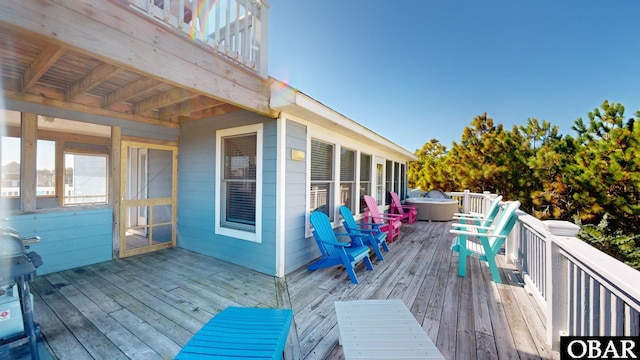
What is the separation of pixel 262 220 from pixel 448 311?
8.01 ft

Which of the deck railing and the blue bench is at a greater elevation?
the deck railing

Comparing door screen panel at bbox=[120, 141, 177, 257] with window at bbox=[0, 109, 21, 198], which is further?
door screen panel at bbox=[120, 141, 177, 257]

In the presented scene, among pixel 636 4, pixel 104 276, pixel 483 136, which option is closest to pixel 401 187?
pixel 483 136

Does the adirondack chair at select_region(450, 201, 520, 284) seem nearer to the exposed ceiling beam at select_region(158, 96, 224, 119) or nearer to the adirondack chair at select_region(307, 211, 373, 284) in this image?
the adirondack chair at select_region(307, 211, 373, 284)

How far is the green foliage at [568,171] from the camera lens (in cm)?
680

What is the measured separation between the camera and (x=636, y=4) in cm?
556

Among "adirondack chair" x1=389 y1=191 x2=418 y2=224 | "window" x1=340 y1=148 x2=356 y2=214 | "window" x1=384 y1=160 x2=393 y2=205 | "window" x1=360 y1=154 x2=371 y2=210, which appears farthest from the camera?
"window" x1=384 y1=160 x2=393 y2=205

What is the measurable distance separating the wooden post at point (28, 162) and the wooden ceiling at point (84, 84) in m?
0.30

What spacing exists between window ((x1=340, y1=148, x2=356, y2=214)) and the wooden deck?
5.14ft

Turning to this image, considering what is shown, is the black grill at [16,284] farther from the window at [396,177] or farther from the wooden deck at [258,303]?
the window at [396,177]

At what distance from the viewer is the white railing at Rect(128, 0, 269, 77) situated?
213 cm

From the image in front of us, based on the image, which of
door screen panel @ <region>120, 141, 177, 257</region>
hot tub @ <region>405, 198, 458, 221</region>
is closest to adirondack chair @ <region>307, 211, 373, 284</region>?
door screen panel @ <region>120, 141, 177, 257</region>

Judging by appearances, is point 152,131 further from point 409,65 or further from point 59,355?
point 409,65

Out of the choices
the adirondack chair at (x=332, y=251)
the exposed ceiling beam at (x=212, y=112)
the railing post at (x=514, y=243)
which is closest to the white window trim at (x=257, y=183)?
the exposed ceiling beam at (x=212, y=112)
